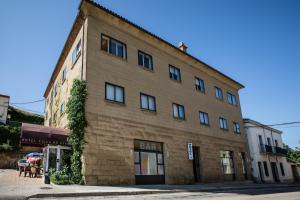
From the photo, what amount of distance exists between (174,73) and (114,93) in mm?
7471

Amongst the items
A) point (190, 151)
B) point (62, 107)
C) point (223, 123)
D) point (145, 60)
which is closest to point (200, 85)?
point (223, 123)

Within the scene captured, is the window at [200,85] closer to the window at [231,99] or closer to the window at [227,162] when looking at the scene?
the window at [231,99]

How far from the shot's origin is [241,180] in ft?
85.0

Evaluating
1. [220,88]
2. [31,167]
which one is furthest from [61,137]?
[220,88]

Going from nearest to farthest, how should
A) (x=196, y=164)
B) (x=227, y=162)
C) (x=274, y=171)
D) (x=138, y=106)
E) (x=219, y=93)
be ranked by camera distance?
(x=138, y=106)
(x=196, y=164)
(x=227, y=162)
(x=219, y=93)
(x=274, y=171)

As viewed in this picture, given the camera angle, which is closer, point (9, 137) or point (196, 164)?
point (196, 164)

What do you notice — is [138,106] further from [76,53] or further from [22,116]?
[22,116]

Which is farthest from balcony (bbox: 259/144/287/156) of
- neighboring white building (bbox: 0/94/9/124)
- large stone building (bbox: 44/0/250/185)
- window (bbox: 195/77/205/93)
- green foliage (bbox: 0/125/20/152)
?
neighboring white building (bbox: 0/94/9/124)

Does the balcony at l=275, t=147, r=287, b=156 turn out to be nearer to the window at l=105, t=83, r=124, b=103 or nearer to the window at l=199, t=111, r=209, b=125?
the window at l=199, t=111, r=209, b=125

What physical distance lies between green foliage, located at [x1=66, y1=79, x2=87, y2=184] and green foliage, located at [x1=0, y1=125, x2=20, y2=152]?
18.4 meters

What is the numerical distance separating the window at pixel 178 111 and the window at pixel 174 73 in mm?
2441

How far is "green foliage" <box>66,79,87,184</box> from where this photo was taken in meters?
13.7

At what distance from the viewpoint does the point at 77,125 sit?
1409cm

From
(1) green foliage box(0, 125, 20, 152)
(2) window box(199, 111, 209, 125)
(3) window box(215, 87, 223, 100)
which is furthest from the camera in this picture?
(1) green foliage box(0, 125, 20, 152)
